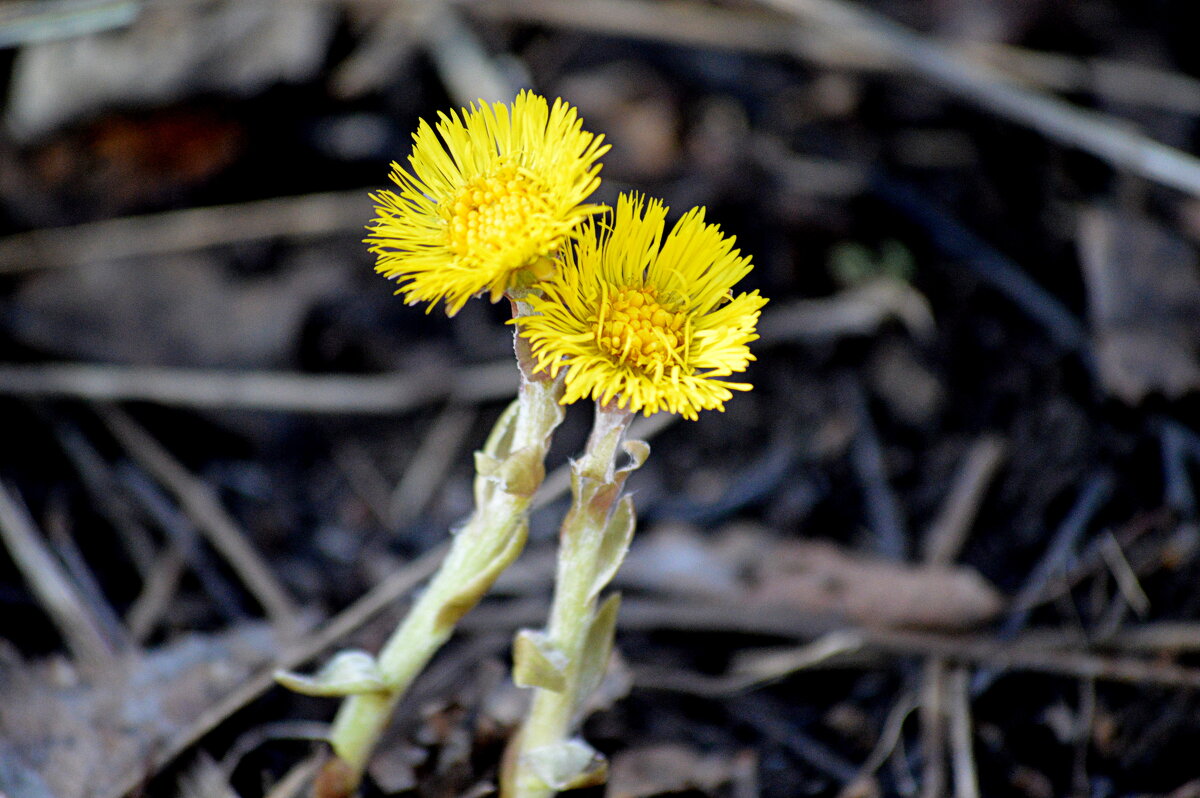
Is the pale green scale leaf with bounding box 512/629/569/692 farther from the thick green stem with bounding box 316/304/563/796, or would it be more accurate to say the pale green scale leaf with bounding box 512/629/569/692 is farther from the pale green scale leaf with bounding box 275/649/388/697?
the pale green scale leaf with bounding box 275/649/388/697

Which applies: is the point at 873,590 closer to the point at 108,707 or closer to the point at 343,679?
the point at 343,679

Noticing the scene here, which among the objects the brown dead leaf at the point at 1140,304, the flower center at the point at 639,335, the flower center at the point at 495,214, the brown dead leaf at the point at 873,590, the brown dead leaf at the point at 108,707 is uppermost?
the brown dead leaf at the point at 1140,304

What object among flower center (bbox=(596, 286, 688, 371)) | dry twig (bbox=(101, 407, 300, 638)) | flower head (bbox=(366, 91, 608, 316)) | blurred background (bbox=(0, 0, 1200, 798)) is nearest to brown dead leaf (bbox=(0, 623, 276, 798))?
blurred background (bbox=(0, 0, 1200, 798))

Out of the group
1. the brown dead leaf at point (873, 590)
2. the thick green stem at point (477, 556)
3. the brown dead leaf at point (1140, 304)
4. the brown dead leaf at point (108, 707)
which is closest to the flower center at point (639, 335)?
A: the thick green stem at point (477, 556)

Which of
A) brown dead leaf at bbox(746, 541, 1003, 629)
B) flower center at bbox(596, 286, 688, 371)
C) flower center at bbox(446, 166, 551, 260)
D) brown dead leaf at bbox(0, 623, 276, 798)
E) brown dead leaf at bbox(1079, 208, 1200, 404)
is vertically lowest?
brown dead leaf at bbox(0, 623, 276, 798)

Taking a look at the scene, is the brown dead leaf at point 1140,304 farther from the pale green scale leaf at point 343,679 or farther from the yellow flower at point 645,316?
the pale green scale leaf at point 343,679
